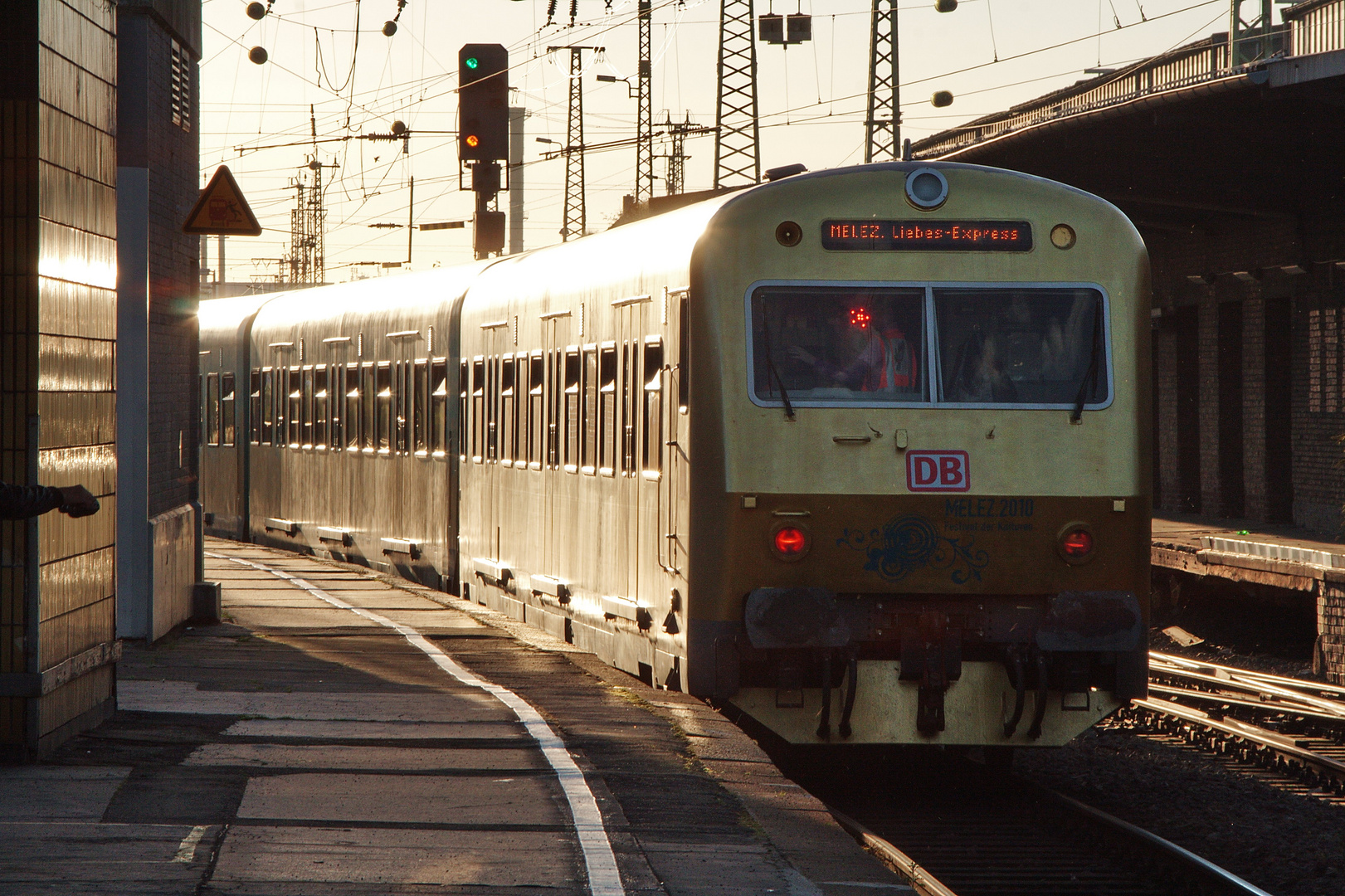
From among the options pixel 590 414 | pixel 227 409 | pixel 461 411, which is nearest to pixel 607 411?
pixel 590 414

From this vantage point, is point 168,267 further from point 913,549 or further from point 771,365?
point 913,549

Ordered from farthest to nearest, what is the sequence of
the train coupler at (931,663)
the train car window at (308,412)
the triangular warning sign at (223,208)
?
the train car window at (308,412) → the triangular warning sign at (223,208) → the train coupler at (931,663)

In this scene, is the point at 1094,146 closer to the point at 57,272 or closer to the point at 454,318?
the point at 454,318

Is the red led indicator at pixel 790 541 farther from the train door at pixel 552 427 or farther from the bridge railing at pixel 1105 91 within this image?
the bridge railing at pixel 1105 91

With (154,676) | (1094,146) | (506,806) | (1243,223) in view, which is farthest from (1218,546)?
(506,806)

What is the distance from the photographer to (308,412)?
2359 centimetres

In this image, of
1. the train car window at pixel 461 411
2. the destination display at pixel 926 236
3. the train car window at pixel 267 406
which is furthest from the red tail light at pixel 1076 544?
the train car window at pixel 267 406

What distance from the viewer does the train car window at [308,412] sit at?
Answer: 76.6ft

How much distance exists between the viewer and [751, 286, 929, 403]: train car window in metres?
9.70

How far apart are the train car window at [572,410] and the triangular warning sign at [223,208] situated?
7.45 feet

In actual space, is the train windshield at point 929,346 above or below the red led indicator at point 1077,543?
above

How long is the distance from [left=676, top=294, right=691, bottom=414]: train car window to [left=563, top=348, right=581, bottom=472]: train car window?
285 cm

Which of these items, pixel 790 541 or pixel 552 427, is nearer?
pixel 790 541

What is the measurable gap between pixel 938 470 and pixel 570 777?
257 centimetres
